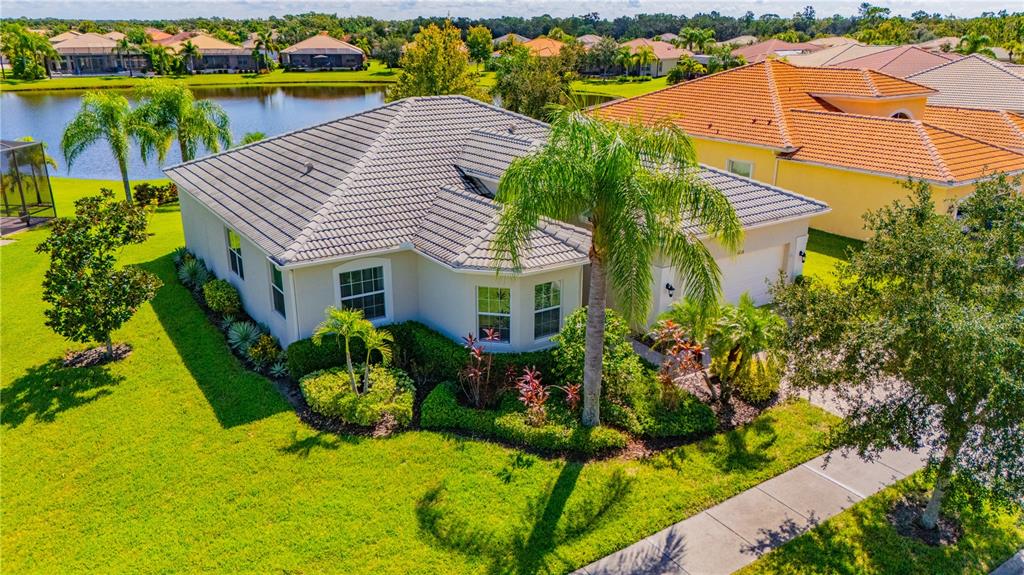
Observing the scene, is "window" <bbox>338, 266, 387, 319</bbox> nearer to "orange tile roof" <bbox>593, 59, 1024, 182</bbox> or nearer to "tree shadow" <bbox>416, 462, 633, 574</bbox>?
"tree shadow" <bbox>416, 462, 633, 574</bbox>

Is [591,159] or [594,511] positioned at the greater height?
[591,159]

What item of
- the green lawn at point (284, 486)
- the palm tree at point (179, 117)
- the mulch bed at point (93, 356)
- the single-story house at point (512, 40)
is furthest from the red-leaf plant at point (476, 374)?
the single-story house at point (512, 40)

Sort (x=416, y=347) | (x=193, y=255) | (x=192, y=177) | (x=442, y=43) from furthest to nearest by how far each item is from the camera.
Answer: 1. (x=442, y=43)
2. (x=193, y=255)
3. (x=192, y=177)
4. (x=416, y=347)

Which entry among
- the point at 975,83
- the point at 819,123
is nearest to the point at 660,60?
the point at 975,83

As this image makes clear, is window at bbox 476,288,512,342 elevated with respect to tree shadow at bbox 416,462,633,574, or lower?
elevated

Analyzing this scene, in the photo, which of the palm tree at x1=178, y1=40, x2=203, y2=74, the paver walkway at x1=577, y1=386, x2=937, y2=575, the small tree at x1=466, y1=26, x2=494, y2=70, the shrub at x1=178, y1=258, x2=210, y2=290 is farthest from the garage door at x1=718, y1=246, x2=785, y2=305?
the palm tree at x1=178, y1=40, x2=203, y2=74

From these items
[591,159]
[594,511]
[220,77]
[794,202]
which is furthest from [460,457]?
[220,77]

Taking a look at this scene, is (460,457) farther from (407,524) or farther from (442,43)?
(442,43)
